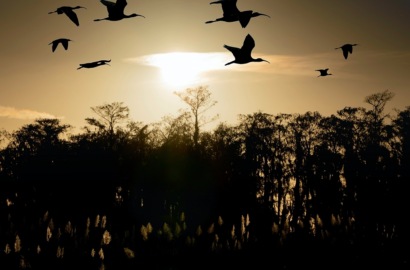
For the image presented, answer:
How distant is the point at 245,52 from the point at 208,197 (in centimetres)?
1813

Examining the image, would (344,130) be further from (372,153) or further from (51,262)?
(51,262)

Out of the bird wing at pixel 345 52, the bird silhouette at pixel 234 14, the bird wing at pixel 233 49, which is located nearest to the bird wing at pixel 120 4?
the bird silhouette at pixel 234 14

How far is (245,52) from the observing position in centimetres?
734

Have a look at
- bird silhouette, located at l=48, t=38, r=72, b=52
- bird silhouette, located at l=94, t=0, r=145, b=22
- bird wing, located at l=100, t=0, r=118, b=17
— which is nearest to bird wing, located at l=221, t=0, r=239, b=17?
bird silhouette, located at l=94, t=0, r=145, b=22

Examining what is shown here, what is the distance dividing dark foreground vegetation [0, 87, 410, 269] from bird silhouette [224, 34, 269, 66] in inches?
148

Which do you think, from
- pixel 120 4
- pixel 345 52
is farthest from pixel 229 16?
pixel 345 52

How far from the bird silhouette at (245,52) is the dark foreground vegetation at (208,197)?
376 centimetres

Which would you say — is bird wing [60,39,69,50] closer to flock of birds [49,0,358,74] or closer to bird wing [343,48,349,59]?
flock of birds [49,0,358,74]

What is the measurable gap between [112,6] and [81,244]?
16.1ft

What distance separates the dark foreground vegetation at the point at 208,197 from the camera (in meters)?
9.12

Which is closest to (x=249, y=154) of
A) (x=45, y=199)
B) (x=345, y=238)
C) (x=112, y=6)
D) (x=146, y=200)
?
(x=146, y=200)

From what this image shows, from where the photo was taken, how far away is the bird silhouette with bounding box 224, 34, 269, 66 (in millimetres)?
7034

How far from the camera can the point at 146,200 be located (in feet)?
92.2

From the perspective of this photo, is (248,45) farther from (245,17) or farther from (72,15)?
(72,15)
